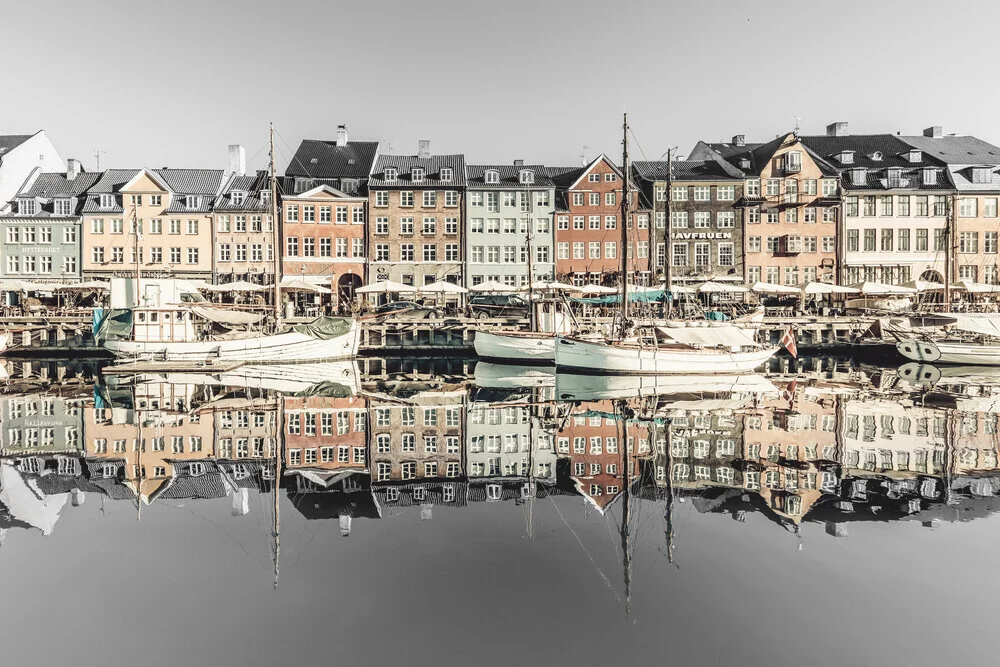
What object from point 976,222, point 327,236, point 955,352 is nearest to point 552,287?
point 327,236

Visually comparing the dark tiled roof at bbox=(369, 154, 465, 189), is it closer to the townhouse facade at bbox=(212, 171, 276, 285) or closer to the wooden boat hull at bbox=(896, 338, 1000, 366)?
the townhouse facade at bbox=(212, 171, 276, 285)

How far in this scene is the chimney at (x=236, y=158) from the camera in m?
60.7

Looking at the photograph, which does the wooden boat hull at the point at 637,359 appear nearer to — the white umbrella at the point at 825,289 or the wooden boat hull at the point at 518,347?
the wooden boat hull at the point at 518,347

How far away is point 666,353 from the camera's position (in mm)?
32750

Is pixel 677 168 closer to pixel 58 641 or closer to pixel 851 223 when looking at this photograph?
pixel 851 223

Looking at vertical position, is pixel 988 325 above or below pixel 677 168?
below

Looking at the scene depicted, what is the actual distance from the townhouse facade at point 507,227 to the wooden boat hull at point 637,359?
2481cm

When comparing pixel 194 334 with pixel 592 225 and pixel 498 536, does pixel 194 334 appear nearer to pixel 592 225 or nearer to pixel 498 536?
pixel 498 536

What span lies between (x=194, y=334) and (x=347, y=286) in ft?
69.0

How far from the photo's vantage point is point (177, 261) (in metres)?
56.5

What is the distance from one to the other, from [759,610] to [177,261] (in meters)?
57.0

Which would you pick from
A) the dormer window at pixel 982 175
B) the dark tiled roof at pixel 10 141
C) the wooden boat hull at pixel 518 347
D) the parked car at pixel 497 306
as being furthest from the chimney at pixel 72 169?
the dormer window at pixel 982 175

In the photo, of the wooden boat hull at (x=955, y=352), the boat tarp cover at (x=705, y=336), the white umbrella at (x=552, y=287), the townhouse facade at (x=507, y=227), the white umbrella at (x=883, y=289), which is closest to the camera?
the boat tarp cover at (x=705, y=336)

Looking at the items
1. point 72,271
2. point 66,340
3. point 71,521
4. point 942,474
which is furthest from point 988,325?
point 72,271
